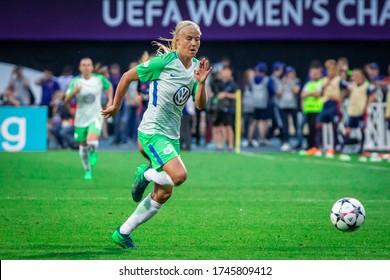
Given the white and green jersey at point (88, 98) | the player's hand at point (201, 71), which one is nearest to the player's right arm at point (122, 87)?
the player's hand at point (201, 71)

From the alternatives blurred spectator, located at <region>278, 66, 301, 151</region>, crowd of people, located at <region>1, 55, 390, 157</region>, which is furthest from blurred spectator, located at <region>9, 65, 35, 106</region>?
blurred spectator, located at <region>278, 66, 301, 151</region>

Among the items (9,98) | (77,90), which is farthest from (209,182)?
(9,98)

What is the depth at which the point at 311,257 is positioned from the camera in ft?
32.0

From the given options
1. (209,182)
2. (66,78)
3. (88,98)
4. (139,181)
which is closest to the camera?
(139,181)

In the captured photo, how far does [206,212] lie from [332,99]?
12473 millimetres

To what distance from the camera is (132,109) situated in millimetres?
28578

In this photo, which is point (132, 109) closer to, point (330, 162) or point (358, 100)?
point (358, 100)

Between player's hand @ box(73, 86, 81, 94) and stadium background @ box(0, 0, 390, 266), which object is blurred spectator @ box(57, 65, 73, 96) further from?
player's hand @ box(73, 86, 81, 94)

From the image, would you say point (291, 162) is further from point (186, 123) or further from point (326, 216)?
point (326, 216)

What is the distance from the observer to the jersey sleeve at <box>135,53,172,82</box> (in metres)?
10.3

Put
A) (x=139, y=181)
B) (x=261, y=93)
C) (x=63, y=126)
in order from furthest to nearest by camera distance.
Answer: (x=261, y=93), (x=63, y=126), (x=139, y=181)

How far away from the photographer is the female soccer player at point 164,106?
10172 millimetres

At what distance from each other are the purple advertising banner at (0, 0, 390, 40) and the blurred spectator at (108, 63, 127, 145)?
1.32m

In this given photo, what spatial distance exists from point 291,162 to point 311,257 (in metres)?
13.7
